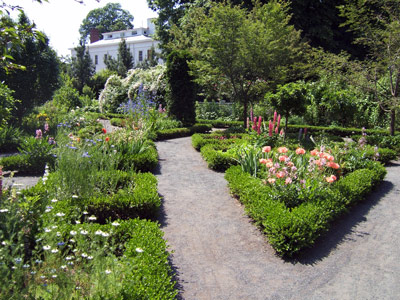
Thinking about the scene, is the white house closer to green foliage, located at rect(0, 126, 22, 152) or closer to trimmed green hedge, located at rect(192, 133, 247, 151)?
trimmed green hedge, located at rect(192, 133, 247, 151)

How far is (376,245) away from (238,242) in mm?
1955

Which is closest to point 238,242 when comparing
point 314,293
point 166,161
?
point 314,293

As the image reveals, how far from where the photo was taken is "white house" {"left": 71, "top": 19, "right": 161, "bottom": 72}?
46.5m

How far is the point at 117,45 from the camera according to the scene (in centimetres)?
4797

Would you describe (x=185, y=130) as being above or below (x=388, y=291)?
above

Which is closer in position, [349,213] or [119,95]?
[349,213]

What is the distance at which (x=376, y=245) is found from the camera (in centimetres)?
498

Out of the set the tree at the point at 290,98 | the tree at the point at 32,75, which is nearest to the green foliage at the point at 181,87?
the tree at the point at 32,75

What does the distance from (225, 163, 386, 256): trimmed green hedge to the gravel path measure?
0.19m

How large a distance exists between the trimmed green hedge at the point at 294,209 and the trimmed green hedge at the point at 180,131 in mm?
6210

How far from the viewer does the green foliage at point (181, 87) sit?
1513 centimetres

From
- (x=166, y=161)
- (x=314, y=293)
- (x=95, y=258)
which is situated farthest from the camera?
(x=166, y=161)

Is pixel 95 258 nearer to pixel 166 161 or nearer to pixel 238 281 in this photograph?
pixel 238 281

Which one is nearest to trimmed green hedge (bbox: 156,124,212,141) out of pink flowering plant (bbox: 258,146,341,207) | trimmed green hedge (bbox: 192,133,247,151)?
trimmed green hedge (bbox: 192,133,247,151)
